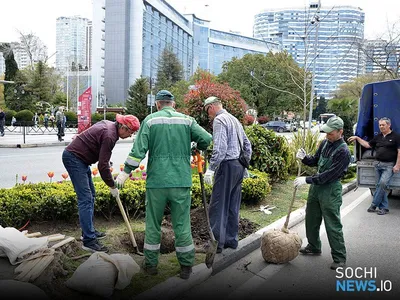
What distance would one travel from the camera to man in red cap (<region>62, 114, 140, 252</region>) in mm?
5008

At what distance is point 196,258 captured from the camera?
5.12 m

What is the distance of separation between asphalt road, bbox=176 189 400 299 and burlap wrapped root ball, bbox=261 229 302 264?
0.09m

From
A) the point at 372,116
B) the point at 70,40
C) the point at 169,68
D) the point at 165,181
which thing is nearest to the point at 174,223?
the point at 165,181

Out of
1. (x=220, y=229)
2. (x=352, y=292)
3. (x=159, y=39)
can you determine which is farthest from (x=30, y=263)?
(x=159, y=39)

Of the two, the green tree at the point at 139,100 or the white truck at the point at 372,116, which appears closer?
the white truck at the point at 372,116

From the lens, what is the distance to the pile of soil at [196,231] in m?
5.69

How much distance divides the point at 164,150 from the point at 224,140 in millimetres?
1027

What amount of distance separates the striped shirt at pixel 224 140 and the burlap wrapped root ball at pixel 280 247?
41.4 inches

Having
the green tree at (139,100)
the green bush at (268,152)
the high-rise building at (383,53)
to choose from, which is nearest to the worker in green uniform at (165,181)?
the green bush at (268,152)

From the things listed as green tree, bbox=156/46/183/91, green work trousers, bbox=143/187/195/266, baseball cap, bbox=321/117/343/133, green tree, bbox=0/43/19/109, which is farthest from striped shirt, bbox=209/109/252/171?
green tree, bbox=156/46/183/91

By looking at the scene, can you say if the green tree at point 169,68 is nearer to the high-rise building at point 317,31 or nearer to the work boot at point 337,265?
the high-rise building at point 317,31

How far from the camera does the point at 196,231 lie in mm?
6105

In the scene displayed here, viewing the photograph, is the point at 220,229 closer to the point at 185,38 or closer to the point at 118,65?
the point at 118,65

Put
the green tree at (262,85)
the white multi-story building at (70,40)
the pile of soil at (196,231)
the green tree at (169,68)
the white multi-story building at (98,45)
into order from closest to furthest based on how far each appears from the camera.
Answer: the pile of soil at (196,231)
the green tree at (262,85)
the green tree at (169,68)
the white multi-story building at (98,45)
the white multi-story building at (70,40)
